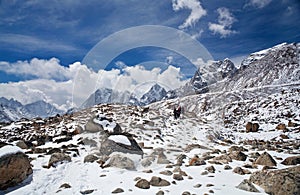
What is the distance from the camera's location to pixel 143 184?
862cm

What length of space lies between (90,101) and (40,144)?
809 cm

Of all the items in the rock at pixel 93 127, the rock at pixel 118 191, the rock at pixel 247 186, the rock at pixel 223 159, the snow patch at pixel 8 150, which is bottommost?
the rock at pixel 118 191

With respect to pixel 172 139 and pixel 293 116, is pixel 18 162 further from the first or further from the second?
pixel 293 116

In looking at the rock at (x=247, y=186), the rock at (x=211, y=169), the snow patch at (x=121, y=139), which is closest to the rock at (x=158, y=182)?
the rock at (x=211, y=169)

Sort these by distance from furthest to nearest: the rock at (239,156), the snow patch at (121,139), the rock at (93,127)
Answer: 1. the rock at (93,127)
2. the snow patch at (121,139)
3. the rock at (239,156)

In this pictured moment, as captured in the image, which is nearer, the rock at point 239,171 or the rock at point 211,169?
the rock at point 239,171

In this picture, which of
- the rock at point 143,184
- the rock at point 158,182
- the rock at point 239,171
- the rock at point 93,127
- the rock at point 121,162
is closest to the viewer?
the rock at point 143,184

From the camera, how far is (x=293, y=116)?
→ 94.5ft

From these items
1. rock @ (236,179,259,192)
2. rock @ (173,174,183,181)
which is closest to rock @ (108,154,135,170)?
rock @ (173,174,183,181)

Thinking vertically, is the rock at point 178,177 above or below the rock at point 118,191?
above

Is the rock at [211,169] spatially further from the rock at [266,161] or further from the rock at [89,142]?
the rock at [89,142]

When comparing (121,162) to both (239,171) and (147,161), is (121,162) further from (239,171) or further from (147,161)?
(239,171)

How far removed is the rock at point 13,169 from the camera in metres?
8.77

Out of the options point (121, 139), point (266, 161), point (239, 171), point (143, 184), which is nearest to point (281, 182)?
point (239, 171)
